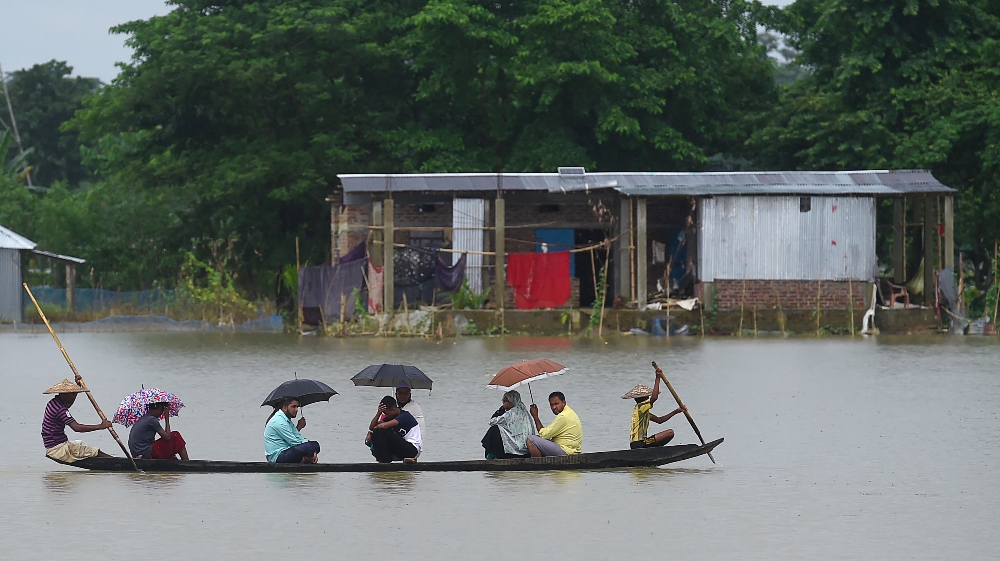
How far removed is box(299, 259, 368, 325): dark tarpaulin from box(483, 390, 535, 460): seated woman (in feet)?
65.9

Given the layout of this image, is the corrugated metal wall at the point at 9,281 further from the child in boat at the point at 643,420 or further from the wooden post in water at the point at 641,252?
the child in boat at the point at 643,420

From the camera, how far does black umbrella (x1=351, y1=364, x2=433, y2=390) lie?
14.2 metres

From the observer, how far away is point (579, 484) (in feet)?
43.4

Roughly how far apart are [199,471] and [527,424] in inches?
117

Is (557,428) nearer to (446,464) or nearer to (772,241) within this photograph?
(446,464)

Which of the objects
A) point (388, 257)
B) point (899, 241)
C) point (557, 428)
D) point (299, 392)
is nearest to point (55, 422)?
point (299, 392)

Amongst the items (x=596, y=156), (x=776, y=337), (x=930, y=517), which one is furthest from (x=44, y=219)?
(x=930, y=517)

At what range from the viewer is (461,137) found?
39.7 metres

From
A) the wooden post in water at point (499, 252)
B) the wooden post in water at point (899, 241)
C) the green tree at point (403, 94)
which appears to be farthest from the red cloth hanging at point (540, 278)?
the wooden post in water at point (899, 241)

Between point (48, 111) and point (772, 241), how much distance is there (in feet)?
130

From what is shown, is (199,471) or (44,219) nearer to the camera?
(199,471)

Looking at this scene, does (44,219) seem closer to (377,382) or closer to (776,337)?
(776,337)

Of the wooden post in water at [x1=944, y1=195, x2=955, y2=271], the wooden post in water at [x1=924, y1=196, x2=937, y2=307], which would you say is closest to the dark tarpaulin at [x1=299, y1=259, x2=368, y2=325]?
the wooden post in water at [x1=924, y1=196, x2=937, y2=307]

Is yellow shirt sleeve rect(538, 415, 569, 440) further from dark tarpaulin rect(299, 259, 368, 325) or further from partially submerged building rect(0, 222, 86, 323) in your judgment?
partially submerged building rect(0, 222, 86, 323)
